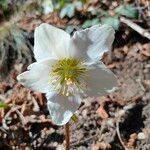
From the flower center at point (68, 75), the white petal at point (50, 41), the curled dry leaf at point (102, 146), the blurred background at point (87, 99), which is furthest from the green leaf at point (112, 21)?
the white petal at point (50, 41)

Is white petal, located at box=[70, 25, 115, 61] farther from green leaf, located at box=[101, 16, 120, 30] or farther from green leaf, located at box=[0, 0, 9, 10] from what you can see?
green leaf, located at box=[0, 0, 9, 10]

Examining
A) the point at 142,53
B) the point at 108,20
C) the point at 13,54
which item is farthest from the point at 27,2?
the point at 142,53

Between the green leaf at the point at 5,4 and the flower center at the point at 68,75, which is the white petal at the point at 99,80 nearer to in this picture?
the flower center at the point at 68,75

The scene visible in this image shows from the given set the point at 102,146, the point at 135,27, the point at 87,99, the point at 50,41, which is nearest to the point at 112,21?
the point at 135,27

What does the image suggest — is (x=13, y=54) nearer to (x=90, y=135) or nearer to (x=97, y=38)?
(x=90, y=135)

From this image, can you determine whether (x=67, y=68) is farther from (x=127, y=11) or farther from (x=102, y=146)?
(x=127, y=11)

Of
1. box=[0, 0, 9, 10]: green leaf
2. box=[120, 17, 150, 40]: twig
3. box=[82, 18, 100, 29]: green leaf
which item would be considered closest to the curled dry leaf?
box=[120, 17, 150, 40]: twig
